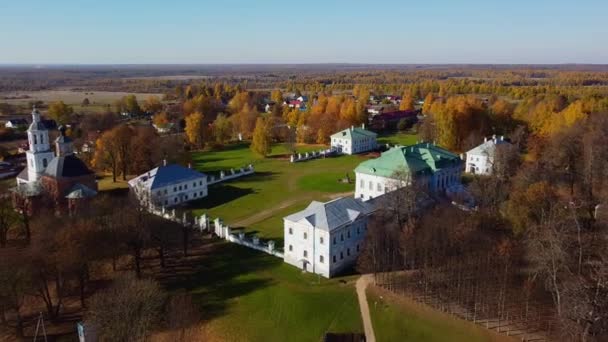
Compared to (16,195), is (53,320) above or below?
below

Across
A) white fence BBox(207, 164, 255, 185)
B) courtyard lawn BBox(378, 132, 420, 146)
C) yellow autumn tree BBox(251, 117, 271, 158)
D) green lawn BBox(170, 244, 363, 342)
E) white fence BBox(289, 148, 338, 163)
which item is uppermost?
yellow autumn tree BBox(251, 117, 271, 158)

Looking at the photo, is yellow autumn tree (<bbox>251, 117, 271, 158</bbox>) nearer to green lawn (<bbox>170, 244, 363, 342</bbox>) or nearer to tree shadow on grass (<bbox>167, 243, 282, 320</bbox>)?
tree shadow on grass (<bbox>167, 243, 282, 320</bbox>)

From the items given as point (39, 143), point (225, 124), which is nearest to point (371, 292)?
point (39, 143)

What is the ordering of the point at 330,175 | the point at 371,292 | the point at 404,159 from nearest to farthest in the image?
the point at 371,292
the point at 404,159
the point at 330,175

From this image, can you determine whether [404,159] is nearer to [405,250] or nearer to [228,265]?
[405,250]

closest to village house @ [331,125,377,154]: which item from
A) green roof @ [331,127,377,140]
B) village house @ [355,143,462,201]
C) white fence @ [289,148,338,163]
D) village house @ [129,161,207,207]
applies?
green roof @ [331,127,377,140]

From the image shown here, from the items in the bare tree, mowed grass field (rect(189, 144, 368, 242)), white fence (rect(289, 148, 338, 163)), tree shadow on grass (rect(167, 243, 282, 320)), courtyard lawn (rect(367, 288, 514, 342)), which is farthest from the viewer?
white fence (rect(289, 148, 338, 163))

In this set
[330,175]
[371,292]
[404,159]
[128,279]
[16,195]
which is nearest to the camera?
[128,279]
